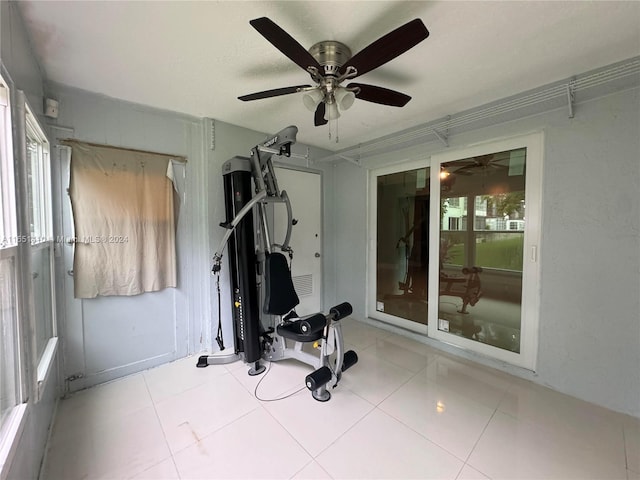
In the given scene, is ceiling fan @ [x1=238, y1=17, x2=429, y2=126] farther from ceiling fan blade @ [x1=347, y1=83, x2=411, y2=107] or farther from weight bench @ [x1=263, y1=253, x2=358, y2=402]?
weight bench @ [x1=263, y1=253, x2=358, y2=402]

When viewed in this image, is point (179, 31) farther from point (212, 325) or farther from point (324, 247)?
point (324, 247)

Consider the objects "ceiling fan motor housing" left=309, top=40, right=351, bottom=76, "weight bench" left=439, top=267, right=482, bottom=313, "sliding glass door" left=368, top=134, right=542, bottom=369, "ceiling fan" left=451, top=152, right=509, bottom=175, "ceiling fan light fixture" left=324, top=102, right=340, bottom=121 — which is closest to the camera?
"ceiling fan motor housing" left=309, top=40, right=351, bottom=76

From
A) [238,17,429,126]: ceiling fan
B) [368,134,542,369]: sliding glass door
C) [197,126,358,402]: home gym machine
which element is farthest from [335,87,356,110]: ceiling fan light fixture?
[368,134,542,369]: sliding glass door

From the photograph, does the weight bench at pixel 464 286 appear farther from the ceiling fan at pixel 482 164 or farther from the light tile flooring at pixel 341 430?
the ceiling fan at pixel 482 164

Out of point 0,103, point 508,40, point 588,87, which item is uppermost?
point 508,40

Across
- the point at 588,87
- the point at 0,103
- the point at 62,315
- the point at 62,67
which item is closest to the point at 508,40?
the point at 588,87

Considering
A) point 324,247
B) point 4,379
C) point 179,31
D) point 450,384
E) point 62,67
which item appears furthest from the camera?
point 324,247

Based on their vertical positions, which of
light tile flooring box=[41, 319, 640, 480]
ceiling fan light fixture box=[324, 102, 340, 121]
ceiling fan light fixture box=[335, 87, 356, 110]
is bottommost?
light tile flooring box=[41, 319, 640, 480]

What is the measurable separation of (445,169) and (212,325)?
3.05 meters

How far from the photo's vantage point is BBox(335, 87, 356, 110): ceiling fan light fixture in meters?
1.56

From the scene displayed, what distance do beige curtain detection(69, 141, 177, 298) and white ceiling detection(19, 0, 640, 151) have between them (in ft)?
Answer: 1.87

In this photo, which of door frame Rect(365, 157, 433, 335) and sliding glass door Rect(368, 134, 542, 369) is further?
door frame Rect(365, 157, 433, 335)

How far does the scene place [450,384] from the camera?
2.20 m

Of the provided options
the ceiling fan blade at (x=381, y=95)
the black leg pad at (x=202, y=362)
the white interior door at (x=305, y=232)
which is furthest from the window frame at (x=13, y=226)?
the white interior door at (x=305, y=232)
